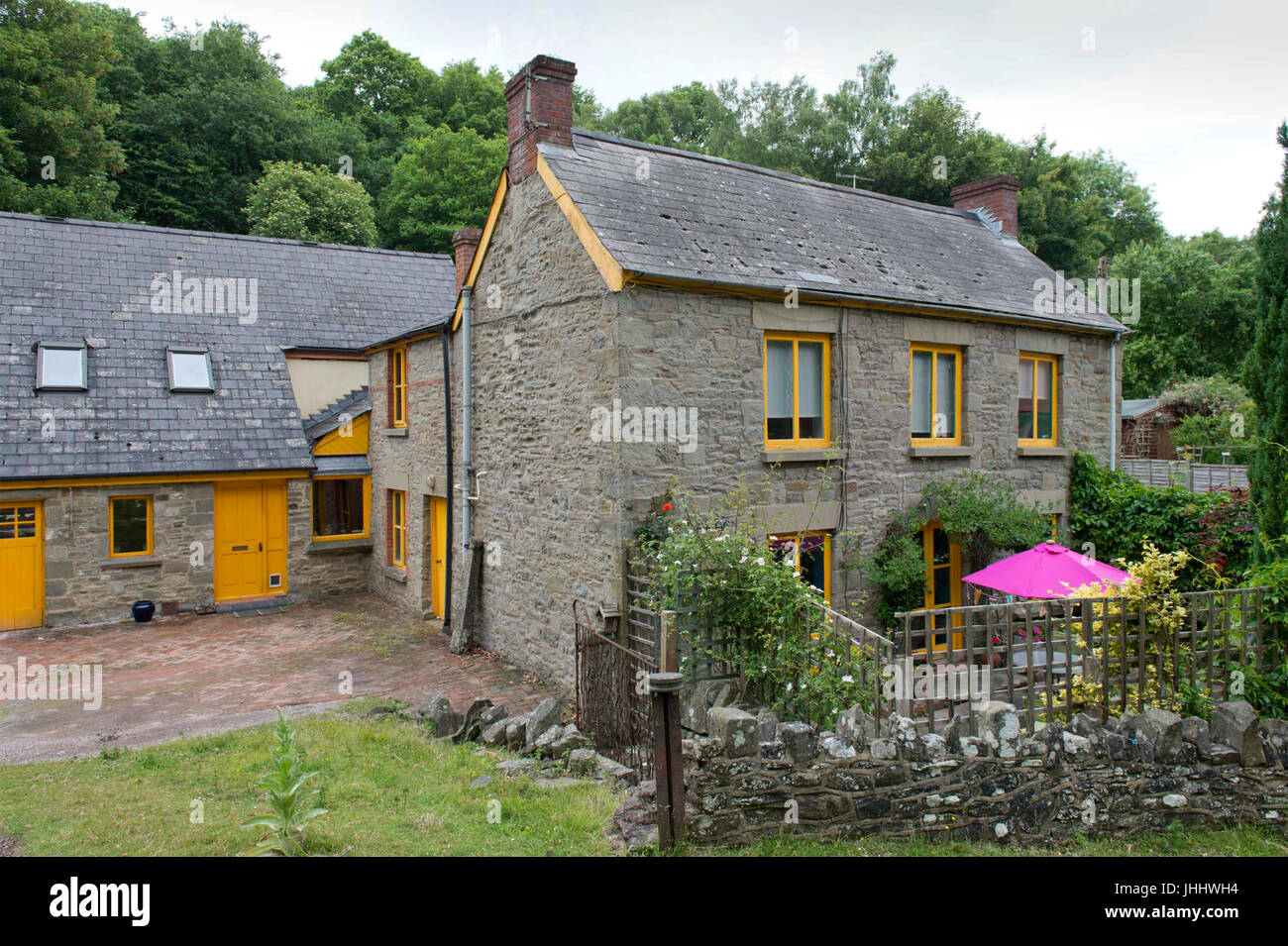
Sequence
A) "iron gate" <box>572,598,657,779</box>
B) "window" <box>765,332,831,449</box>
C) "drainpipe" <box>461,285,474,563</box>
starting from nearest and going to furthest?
1. "iron gate" <box>572,598,657,779</box>
2. "window" <box>765,332,831,449</box>
3. "drainpipe" <box>461,285,474,563</box>

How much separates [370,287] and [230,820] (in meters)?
16.1

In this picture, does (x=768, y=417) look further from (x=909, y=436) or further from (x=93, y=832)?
(x=93, y=832)

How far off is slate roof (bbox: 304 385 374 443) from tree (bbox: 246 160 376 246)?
13.1 meters

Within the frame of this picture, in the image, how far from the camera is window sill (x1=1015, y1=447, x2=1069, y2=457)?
1325 cm

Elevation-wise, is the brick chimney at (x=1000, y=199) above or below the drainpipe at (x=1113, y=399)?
above

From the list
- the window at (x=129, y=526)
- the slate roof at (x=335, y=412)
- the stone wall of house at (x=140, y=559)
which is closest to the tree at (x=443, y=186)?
the slate roof at (x=335, y=412)

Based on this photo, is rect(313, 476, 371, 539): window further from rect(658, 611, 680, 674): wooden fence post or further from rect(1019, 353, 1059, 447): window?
rect(1019, 353, 1059, 447): window

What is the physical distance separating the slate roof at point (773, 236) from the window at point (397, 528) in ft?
26.8

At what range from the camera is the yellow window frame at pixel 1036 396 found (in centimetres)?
1364

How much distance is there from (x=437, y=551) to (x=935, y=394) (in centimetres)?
898

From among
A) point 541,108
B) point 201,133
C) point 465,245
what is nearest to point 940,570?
point 541,108

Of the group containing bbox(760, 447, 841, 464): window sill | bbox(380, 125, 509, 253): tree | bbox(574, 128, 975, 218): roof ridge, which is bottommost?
bbox(760, 447, 841, 464): window sill

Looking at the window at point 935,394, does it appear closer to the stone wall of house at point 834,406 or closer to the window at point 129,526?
the stone wall of house at point 834,406

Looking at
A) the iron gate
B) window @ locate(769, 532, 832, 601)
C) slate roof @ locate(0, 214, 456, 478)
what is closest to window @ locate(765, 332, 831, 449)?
window @ locate(769, 532, 832, 601)
